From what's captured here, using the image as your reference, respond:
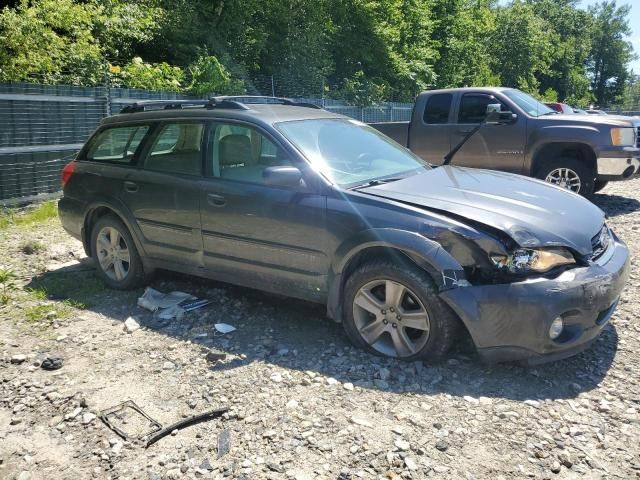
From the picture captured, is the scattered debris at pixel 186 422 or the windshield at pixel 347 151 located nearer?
the scattered debris at pixel 186 422

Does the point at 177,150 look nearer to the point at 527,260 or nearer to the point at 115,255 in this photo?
the point at 115,255

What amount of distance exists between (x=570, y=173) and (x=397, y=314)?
552 centimetres

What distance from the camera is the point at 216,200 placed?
4305mm

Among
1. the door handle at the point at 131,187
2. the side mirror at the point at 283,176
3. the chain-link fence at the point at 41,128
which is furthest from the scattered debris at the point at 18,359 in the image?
the chain-link fence at the point at 41,128

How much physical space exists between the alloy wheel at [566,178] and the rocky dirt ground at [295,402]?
3.66m

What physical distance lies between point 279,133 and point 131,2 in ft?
48.3

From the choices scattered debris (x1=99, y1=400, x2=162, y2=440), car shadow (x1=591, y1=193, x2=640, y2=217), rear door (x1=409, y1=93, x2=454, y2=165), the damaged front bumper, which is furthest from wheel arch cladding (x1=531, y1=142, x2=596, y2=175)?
scattered debris (x1=99, y1=400, x2=162, y2=440)

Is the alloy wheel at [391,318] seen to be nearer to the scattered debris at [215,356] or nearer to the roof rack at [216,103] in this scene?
the scattered debris at [215,356]

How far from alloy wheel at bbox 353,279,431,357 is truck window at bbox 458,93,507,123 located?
19.0 feet

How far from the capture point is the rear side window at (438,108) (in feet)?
29.1

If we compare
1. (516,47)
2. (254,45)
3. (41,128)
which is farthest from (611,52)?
(41,128)

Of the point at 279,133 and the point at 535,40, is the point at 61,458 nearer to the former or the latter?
the point at 279,133

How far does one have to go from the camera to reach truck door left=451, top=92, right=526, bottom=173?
8203 mm

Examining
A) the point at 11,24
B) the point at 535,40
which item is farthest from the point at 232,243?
the point at 535,40
